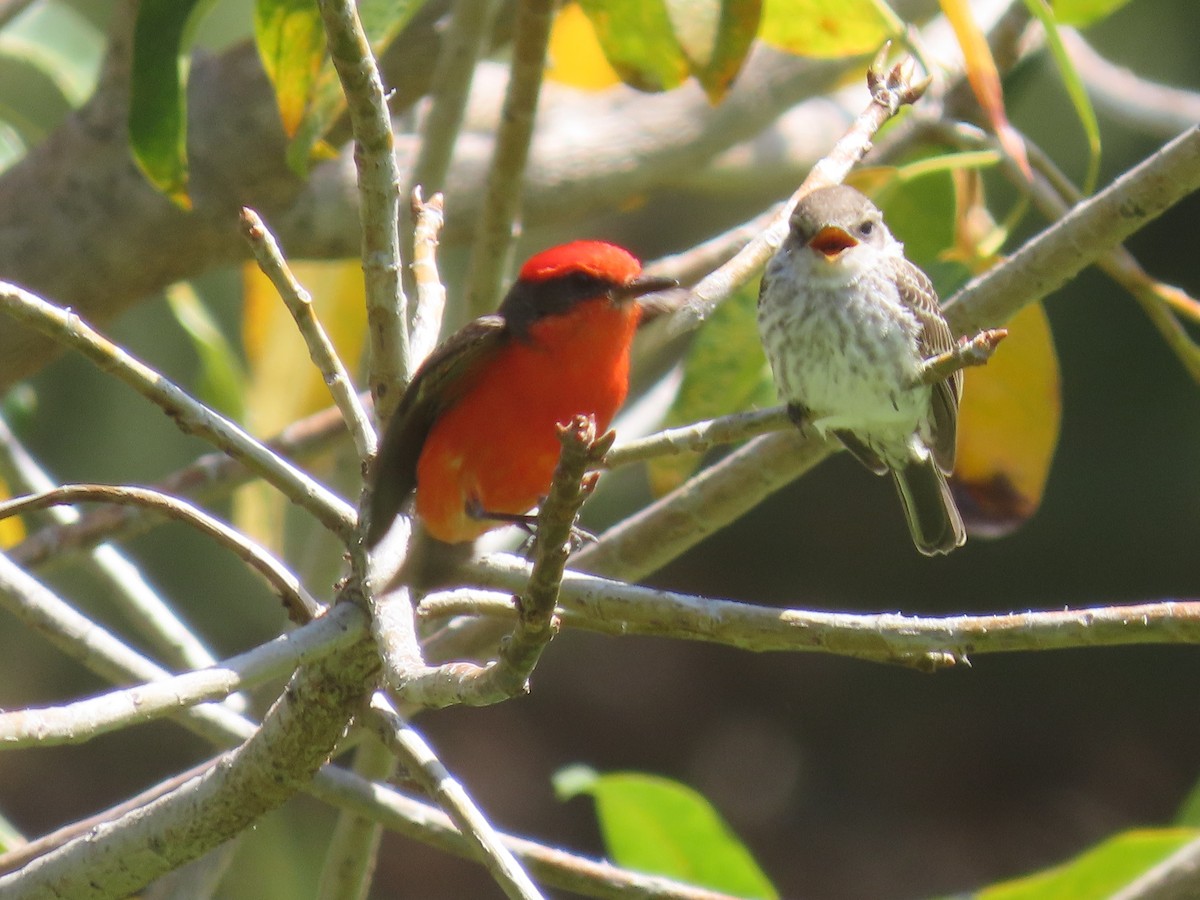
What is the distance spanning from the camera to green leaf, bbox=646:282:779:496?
9.56ft

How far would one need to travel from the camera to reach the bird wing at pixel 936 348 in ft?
9.65

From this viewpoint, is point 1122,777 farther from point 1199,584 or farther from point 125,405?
point 125,405

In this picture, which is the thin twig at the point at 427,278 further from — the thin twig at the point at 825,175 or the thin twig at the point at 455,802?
the thin twig at the point at 455,802

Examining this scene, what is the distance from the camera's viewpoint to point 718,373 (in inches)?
117

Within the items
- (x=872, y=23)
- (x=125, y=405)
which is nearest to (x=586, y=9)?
(x=872, y=23)

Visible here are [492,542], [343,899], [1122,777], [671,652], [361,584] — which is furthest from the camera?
[671,652]

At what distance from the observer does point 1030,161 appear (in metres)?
3.12

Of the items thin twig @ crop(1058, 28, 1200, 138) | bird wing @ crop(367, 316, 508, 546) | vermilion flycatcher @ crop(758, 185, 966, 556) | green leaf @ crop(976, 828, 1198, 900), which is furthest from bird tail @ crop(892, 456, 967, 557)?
thin twig @ crop(1058, 28, 1200, 138)

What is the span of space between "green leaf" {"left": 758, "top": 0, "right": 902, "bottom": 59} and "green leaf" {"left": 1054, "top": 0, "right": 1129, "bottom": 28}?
374 mm

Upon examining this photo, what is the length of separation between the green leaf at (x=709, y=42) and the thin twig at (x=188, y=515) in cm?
121

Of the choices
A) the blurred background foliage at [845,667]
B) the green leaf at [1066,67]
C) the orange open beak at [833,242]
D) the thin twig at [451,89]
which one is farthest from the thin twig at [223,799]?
the blurred background foliage at [845,667]

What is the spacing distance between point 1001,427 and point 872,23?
35.5 inches

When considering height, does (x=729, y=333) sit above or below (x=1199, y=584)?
above

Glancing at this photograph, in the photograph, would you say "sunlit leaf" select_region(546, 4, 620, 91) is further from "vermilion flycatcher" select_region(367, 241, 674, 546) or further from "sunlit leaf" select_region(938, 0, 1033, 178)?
"sunlit leaf" select_region(938, 0, 1033, 178)
